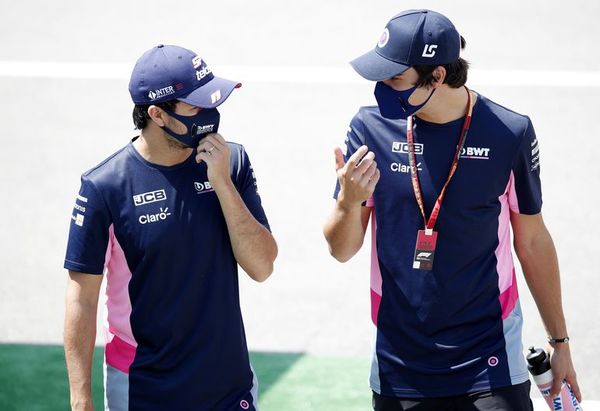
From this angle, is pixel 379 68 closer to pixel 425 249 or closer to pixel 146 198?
pixel 425 249

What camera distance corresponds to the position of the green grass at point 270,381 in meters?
→ 6.86

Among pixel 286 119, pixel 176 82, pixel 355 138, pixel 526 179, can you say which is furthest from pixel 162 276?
pixel 286 119

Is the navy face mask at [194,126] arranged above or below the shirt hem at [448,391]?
above

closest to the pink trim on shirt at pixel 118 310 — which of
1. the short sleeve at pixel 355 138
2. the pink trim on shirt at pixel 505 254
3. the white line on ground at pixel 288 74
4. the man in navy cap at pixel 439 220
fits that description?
the man in navy cap at pixel 439 220

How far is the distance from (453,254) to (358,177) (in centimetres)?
56

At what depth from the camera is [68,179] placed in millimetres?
10242

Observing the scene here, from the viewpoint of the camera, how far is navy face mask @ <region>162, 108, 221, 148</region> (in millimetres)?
4508

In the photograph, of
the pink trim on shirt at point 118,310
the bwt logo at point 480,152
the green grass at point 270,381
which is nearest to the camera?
the pink trim on shirt at point 118,310

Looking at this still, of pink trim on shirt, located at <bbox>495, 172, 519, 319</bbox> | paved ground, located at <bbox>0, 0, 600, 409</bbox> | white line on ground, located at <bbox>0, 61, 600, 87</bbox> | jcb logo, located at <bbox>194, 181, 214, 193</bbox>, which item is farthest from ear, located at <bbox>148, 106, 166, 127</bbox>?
white line on ground, located at <bbox>0, 61, 600, 87</bbox>

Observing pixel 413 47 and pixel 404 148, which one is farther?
pixel 404 148

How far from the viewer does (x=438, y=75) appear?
4672mm

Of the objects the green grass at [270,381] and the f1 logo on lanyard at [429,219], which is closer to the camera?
the f1 logo on lanyard at [429,219]

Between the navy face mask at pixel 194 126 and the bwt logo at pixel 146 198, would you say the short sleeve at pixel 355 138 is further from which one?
the bwt logo at pixel 146 198

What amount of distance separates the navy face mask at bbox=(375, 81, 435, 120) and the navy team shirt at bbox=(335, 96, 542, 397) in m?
0.13
